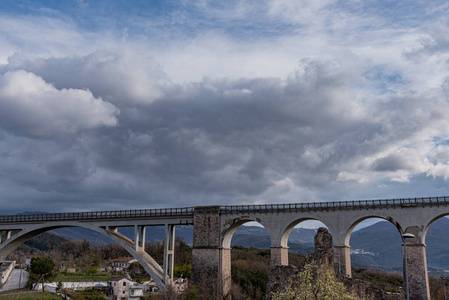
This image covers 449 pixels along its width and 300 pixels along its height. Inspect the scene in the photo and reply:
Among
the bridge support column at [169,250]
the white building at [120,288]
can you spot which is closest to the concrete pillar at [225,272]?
the bridge support column at [169,250]

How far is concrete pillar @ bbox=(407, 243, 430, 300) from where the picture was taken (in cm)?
4308

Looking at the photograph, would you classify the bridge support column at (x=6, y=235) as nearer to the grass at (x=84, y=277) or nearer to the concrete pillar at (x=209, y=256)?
the grass at (x=84, y=277)

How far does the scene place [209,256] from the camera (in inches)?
2114

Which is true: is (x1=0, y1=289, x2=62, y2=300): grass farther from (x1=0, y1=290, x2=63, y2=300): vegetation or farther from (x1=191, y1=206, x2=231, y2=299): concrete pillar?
(x1=191, y1=206, x2=231, y2=299): concrete pillar

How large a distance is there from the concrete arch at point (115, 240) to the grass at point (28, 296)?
20.1ft

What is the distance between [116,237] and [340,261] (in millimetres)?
30552

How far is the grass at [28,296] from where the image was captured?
2315 inches

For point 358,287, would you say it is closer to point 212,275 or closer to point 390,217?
point 390,217

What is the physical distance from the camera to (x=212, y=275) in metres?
52.6

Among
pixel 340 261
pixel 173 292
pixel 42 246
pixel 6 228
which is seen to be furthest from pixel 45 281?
pixel 42 246

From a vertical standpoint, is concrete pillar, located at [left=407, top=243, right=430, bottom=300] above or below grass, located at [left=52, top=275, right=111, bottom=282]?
above

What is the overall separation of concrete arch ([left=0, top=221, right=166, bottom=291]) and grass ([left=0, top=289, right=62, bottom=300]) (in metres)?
6.12

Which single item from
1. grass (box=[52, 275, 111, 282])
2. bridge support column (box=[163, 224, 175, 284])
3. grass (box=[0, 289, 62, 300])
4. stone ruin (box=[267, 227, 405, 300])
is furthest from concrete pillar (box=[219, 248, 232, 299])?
grass (box=[52, 275, 111, 282])

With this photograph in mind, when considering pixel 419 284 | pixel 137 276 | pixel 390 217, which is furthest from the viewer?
pixel 137 276
